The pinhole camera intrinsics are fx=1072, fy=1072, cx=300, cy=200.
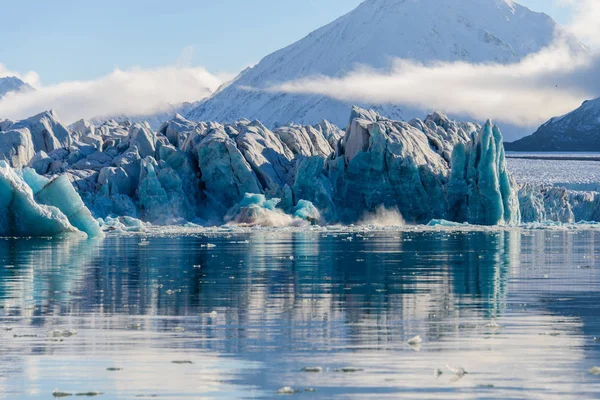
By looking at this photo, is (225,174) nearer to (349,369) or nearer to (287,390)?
(349,369)

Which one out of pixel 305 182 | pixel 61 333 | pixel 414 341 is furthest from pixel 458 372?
pixel 305 182

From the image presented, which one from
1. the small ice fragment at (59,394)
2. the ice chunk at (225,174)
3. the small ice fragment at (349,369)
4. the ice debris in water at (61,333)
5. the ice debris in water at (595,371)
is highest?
the ice chunk at (225,174)

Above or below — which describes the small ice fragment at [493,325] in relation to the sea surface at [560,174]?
below

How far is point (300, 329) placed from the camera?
12094 mm

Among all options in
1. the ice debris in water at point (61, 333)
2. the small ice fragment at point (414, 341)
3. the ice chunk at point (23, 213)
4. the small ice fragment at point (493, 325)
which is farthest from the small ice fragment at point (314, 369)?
the ice chunk at point (23, 213)

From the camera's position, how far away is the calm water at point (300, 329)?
8820 millimetres

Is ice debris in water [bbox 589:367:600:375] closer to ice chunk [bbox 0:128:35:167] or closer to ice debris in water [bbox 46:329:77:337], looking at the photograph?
ice debris in water [bbox 46:329:77:337]

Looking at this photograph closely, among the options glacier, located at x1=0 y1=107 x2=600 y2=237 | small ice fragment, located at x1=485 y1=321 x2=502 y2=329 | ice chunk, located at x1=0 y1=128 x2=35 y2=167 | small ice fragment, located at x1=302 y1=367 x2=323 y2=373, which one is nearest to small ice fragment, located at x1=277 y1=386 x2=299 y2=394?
small ice fragment, located at x1=302 y1=367 x2=323 y2=373

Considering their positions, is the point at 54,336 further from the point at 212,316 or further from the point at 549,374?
the point at 549,374

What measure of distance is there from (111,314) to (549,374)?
658 cm

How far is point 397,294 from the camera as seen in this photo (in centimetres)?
1616

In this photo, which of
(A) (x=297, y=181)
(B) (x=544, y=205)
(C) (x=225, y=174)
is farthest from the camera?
(B) (x=544, y=205)

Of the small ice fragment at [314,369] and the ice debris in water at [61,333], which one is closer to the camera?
the small ice fragment at [314,369]

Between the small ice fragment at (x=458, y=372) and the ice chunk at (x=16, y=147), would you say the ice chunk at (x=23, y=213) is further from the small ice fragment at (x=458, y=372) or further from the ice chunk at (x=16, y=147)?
the ice chunk at (x=16, y=147)
